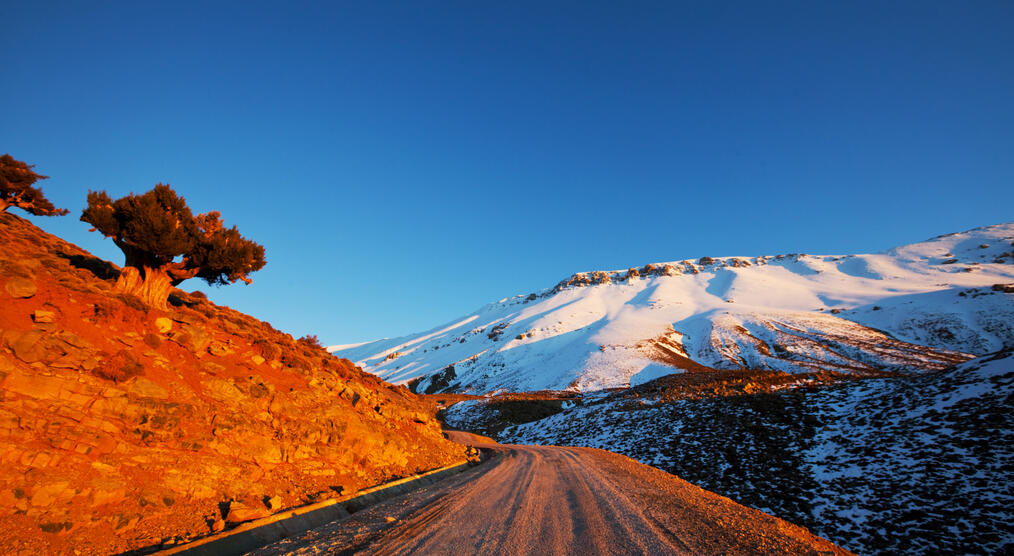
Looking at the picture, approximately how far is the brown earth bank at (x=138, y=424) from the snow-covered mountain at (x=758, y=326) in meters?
55.9

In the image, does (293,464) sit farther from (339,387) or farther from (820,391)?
(820,391)

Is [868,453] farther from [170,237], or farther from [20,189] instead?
[20,189]

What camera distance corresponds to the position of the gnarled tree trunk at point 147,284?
34.9ft

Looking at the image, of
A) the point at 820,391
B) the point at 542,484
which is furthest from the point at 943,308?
the point at 542,484

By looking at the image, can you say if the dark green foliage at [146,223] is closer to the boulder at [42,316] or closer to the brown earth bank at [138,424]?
the brown earth bank at [138,424]

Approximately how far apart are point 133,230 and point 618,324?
98311mm

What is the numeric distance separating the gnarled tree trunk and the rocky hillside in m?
19.4

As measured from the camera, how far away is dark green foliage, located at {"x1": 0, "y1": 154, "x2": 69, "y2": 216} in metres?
16.0

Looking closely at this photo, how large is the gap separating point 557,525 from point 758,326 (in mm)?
90343

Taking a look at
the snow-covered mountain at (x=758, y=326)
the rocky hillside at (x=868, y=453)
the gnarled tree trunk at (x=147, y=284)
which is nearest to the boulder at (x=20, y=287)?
the gnarled tree trunk at (x=147, y=284)

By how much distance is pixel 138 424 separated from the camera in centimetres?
719

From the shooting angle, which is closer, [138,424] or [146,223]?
[138,424]

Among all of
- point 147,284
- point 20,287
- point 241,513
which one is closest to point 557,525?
point 241,513

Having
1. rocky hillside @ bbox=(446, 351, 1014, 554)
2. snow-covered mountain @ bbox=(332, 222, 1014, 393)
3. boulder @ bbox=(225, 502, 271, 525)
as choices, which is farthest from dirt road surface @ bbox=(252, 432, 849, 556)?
snow-covered mountain @ bbox=(332, 222, 1014, 393)
